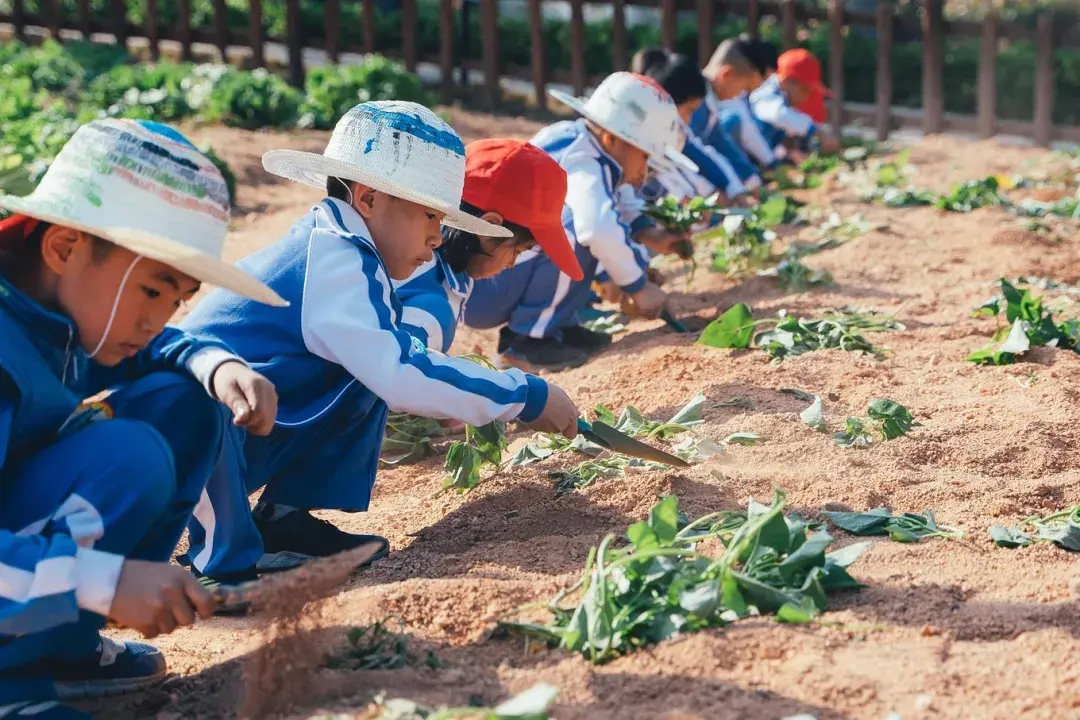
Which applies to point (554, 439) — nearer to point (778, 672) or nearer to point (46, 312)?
point (778, 672)

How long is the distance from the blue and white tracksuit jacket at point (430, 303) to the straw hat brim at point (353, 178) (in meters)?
0.16

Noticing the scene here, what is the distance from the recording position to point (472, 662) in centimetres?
239

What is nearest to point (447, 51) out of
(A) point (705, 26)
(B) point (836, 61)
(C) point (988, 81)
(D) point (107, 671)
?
(A) point (705, 26)

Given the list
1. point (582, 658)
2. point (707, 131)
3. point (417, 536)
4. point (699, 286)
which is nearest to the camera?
point (582, 658)

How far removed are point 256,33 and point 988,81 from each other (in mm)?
7186

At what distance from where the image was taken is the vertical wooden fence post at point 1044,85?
11.0 m

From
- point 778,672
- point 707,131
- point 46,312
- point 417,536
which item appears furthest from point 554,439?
point 707,131

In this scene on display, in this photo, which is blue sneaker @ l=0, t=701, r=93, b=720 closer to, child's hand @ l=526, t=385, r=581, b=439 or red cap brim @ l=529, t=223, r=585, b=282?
child's hand @ l=526, t=385, r=581, b=439

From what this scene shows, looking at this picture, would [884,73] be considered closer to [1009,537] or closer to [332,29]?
[332,29]

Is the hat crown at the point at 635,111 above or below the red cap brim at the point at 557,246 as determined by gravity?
above

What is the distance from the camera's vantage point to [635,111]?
5.09 metres

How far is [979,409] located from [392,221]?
5.86 ft

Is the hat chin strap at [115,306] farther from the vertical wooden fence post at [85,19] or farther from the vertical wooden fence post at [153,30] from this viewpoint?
the vertical wooden fence post at [85,19]

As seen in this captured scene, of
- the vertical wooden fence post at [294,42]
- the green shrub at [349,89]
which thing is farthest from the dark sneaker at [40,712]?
the vertical wooden fence post at [294,42]
